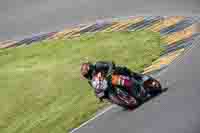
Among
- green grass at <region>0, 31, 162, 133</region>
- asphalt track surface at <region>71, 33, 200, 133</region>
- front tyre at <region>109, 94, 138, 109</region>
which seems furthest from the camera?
green grass at <region>0, 31, 162, 133</region>

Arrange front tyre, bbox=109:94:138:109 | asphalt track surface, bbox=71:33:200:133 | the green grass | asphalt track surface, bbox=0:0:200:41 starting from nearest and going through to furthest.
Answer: asphalt track surface, bbox=71:33:200:133 → front tyre, bbox=109:94:138:109 → the green grass → asphalt track surface, bbox=0:0:200:41

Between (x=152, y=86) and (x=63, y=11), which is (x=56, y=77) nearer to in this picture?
(x=152, y=86)

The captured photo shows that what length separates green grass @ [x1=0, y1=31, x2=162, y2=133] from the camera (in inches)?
571

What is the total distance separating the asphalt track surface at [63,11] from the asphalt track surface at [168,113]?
5.72 m

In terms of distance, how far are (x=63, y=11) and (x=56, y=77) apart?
6072 mm

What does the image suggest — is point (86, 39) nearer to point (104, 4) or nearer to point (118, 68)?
point (104, 4)

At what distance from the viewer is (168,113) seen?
11.8 m

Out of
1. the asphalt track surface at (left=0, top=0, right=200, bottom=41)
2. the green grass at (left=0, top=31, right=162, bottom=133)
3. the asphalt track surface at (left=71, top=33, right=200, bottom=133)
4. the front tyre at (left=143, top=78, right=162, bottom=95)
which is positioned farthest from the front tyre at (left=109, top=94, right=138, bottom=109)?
the asphalt track surface at (left=0, top=0, right=200, bottom=41)

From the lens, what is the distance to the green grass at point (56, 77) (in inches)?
571

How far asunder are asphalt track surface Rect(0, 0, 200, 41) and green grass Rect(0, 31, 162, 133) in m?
1.49

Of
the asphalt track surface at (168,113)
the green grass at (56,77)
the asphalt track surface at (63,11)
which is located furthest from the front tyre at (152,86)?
the asphalt track surface at (63,11)

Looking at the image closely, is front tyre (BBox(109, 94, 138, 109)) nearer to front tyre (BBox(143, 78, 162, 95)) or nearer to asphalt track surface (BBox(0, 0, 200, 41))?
front tyre (BBox(143, 78, 162, 95))

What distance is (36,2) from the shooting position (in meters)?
23.9

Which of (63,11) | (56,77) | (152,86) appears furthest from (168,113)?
(63,11)
